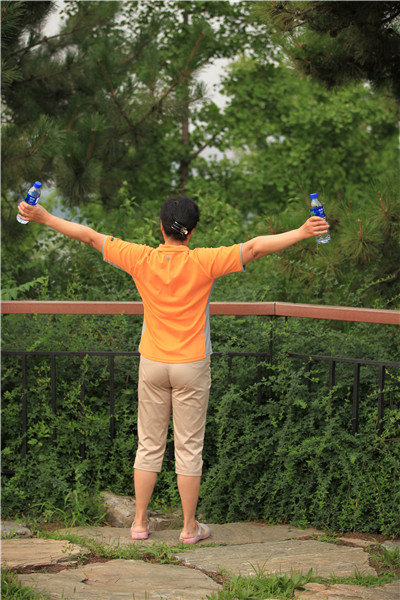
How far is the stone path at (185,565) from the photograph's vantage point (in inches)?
106

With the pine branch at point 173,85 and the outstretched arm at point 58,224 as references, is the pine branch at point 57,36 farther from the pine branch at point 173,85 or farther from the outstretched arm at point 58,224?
the outstretched arm at point 58,224

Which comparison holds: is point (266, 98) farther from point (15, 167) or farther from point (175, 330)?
point (175, 330)

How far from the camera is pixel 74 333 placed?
4.72m

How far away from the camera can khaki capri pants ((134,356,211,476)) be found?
3258mm

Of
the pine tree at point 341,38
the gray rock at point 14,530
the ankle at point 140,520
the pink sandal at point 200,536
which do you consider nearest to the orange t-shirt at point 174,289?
the ankle at point 140,520

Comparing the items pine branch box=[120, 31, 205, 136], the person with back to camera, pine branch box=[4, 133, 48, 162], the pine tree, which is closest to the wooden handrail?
the person with back to camera

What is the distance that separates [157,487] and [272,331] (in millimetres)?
1236

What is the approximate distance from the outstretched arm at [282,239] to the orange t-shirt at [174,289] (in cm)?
10

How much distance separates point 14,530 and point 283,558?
153 centimetres

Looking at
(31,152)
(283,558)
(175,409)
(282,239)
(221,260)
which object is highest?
(31,152)

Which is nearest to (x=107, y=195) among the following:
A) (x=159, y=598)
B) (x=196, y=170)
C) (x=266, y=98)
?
(x=196, y=170)

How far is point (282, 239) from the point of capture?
10.0 feet

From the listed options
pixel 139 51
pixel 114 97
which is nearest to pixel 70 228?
pixel 114 97

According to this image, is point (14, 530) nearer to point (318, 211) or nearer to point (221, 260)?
point (221, 260)
